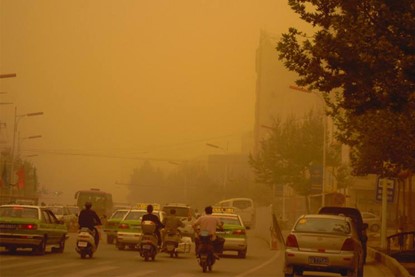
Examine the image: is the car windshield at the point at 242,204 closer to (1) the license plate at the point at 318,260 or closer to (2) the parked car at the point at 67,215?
(2) the parked car at the point at 67,215

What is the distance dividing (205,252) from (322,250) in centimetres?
441

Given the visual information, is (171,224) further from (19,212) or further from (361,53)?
(361,53)

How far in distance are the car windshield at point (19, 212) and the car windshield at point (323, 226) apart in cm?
1040

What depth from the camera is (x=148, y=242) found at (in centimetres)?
2747

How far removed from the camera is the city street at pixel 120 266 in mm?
21219

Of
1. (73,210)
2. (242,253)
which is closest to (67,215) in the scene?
(73,210)

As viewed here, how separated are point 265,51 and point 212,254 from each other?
153m

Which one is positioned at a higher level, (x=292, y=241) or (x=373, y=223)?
(x=292, y=241)

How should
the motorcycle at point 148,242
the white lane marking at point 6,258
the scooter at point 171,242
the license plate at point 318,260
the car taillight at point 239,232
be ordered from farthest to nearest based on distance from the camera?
the car taillight at point 239,232 < the scooter at point 171,242 < the motorcycle at point 148,242 < the white lane marking at point 6,258 < the license plate at point 318,260

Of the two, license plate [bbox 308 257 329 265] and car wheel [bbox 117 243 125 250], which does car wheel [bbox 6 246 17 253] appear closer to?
car wheel [bbox 117 243 125 250]

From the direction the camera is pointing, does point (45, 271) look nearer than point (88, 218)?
Yes

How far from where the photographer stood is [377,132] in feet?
104

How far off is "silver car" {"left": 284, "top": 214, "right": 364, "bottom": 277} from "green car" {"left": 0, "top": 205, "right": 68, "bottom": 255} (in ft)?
31.9

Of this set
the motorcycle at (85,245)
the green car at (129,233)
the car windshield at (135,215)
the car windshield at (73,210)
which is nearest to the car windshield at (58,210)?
the car windshield at (73,210)
